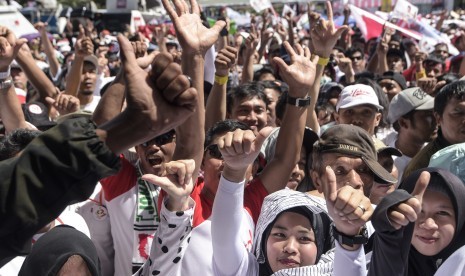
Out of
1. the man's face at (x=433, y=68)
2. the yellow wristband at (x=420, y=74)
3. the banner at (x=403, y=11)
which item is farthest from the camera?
the banner at (x=403, y=11)

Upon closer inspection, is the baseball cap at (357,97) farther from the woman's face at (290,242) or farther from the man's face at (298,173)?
the woman's face at (290,242)

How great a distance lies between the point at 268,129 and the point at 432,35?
8.94m

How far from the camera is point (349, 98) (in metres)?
4.28

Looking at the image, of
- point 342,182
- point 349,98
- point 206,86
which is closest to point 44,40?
point 206,86

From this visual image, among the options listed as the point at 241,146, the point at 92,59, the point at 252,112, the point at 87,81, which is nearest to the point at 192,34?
the point at 241,146

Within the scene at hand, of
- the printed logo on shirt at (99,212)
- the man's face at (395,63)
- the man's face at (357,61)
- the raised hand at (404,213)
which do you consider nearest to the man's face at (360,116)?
the printed logo on shirt at (99,212)

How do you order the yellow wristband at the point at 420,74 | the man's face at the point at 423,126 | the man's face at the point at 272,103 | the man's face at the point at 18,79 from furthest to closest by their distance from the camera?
the yellow wristband at the point at 420,74
the man's face at the point at 18,79
the man's face at the point at 272,103
the man's face at the point at 423,126

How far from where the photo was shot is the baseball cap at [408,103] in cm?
425

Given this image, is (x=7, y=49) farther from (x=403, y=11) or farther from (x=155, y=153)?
(x=403, y=11)

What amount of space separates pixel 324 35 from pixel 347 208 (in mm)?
2469

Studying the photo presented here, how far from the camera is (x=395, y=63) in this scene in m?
8.38

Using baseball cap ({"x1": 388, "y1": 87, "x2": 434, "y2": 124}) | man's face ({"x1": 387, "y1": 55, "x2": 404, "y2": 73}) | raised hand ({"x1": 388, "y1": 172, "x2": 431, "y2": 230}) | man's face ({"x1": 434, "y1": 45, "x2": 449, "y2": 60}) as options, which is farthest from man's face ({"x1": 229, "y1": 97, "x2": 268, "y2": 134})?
man's face ({"x1": 434, "y1": 45, "x2": 449, "y2": 60})

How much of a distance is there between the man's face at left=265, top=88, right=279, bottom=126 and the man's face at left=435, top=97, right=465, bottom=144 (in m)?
1.34

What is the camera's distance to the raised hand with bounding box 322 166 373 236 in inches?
71.4
